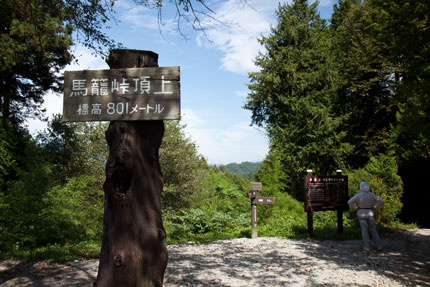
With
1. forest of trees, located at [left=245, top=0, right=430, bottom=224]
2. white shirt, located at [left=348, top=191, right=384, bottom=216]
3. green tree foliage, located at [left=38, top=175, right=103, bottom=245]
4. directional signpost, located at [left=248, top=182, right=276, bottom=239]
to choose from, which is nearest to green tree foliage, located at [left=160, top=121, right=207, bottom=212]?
forest of trees, located at [left=245, top=0, right=430, bottom=224]

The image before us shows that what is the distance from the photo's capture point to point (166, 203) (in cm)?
1680

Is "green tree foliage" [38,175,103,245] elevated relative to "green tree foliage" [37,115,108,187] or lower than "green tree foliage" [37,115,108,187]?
lower

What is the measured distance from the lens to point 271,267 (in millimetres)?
5859

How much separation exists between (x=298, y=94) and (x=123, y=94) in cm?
2011

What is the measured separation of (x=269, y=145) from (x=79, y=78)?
1925 cm

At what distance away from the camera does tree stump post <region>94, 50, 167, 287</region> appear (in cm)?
241

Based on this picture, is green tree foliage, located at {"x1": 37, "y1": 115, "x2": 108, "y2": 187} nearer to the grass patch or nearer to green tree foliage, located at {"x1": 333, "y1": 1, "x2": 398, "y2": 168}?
the grass patch

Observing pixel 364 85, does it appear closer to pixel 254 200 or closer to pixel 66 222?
pixel 254 200

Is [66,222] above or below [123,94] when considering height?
below

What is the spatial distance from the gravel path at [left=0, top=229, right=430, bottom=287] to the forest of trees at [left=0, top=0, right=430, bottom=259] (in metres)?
1.07

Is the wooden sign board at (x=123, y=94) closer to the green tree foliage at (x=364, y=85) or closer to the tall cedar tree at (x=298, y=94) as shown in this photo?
the green tree foliage at (x=364, y=85)

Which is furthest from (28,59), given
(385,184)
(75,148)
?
(385,184)

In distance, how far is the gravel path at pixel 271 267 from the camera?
197 inches

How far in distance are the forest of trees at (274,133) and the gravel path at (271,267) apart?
3.51 feet
